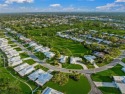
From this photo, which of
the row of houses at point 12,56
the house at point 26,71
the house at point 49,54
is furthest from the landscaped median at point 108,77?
the row of houses at point 12,56

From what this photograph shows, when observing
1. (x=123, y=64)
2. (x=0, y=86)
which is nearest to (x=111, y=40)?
(x=123, y=64)

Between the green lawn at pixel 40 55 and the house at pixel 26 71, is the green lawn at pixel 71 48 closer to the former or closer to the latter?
the green lawn at pixel 40 55

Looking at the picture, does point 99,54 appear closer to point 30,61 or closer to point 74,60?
point 74,60

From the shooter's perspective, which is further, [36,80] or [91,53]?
[91,53]

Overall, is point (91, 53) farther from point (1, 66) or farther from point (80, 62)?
point (1, 66)

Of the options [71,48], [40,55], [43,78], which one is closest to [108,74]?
[43,78]

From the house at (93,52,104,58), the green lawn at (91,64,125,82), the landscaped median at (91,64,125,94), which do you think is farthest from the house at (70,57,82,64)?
the green lawn at (91,64,125,82)
